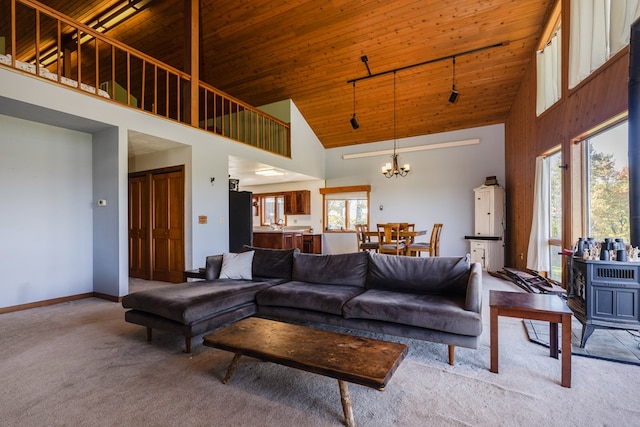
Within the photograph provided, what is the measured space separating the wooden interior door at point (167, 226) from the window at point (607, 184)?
5.87 metres

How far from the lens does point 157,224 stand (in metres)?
5.53

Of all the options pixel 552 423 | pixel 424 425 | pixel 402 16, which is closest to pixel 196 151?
pixel 402 16

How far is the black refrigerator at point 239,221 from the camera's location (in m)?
5.93

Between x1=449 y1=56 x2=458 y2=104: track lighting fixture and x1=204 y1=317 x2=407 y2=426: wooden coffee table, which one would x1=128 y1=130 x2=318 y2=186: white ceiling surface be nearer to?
x1=204 y1=317 x2=407 y2=426: wooden coffee table

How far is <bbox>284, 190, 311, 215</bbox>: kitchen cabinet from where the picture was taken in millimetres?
8945

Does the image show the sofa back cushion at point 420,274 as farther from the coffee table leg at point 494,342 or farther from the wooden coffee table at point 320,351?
the wooden coffee table at point 320,351

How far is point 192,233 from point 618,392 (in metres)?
5.09

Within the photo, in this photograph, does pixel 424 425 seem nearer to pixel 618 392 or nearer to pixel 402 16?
pixel 618 392

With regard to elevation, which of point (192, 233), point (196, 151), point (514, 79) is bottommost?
point (192, 233)

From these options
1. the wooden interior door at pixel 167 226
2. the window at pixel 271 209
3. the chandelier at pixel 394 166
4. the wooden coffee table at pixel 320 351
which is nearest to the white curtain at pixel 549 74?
the chandelier at pixel 394 166

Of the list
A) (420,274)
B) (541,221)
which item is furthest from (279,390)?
(541,221)

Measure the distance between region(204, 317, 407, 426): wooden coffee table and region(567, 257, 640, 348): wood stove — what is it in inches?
78.9

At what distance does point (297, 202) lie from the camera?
9.05 metres

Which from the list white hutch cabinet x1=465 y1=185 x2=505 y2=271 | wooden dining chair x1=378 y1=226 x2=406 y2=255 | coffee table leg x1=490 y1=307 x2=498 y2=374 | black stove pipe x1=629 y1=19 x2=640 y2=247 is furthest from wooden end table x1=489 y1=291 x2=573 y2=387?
white hutch cabinet x1=465 y1=185 x2=505 y2=271
